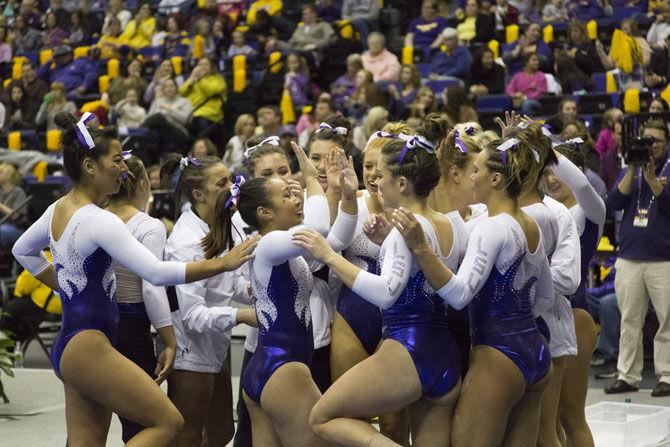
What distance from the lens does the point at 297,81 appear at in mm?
13523

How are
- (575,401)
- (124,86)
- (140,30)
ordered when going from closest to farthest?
(575,401) < (124,86) < (140,30)

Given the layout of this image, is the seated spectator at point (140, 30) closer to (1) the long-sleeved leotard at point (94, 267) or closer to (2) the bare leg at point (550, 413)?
(1) the long-sleeved leotard at point (94, 267)

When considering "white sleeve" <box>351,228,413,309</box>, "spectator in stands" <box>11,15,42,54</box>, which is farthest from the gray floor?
"spectator in stands" <box>11,15,42,54</box>

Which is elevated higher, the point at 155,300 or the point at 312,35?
the point at 155,300

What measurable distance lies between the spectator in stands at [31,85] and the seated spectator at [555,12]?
7412 millimetres

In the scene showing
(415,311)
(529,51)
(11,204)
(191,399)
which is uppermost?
(415,311)

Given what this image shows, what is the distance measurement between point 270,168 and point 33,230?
42.5 inches

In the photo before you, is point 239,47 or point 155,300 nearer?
point 155,300

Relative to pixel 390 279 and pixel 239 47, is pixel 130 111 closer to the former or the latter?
pixel 239 47

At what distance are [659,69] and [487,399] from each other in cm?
804

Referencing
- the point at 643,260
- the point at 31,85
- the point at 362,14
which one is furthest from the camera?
the point at 31,85

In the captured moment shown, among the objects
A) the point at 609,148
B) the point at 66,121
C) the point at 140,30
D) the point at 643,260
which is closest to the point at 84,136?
the point at 66,121

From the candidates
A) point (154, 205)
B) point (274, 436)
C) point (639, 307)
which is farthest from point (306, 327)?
point (154, 205)

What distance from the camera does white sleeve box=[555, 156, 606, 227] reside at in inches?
196
